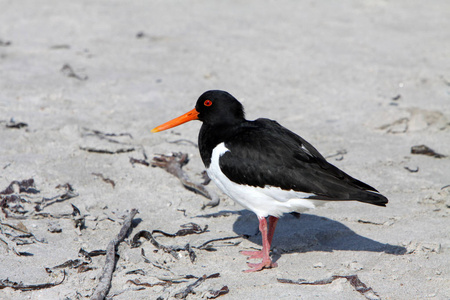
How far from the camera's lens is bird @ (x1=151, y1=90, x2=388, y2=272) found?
446 centimetres

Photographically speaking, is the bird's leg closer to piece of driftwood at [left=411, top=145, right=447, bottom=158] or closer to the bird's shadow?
the bird's shadow

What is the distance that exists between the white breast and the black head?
1.41 ft

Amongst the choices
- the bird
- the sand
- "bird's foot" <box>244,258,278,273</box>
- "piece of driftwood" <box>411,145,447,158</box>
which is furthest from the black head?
"piece of driftwood" <box>411,145,447,158</box>

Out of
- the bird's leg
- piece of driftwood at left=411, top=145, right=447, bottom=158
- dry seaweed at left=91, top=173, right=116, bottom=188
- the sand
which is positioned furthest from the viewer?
piece of driftwood at left=411, top=145, right=447, bottom=158

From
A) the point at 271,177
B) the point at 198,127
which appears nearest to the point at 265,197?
the point at 271,177

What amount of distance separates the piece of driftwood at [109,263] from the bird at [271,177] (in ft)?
2.72

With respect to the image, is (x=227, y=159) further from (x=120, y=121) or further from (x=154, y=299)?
(x=120, y=121)

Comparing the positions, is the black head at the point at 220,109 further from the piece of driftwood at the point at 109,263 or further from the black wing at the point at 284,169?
the piece of driftwood at the point at 109,263

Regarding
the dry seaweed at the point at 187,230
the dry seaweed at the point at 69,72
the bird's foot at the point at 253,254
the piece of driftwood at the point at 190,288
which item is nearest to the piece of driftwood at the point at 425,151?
the bird's foot at the point at 253,254

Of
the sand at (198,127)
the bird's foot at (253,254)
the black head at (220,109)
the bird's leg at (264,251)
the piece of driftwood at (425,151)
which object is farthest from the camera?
the piece of driftwood at (425,151)

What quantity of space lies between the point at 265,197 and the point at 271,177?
0.18 m

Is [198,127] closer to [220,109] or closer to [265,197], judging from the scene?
[220,109]

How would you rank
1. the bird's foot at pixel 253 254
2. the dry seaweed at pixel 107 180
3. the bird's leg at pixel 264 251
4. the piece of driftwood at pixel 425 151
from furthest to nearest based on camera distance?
the piece of driftwood at pixel 425 151 < the dry seaweed at pixel 107 180 < the bird's foot at pixel 253 254 < the bird's leg at pixel 264 251

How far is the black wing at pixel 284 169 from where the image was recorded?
4434mm
